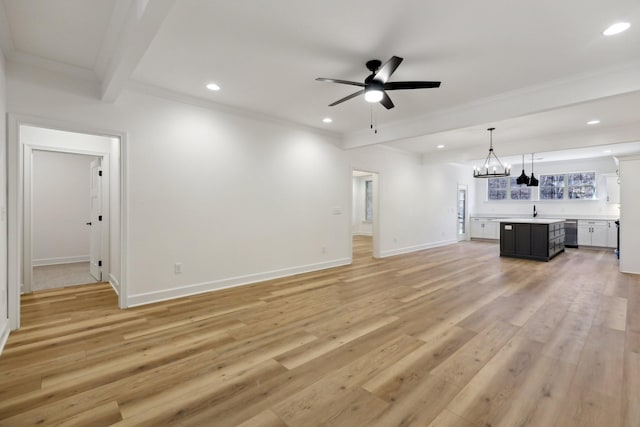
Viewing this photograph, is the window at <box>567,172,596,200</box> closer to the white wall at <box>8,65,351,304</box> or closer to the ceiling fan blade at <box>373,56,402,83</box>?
the white wall at <box>8,65,351,304</box>

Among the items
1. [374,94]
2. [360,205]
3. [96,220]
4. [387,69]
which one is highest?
[387,69]

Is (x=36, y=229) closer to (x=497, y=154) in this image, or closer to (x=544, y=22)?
(x=544, y=22)

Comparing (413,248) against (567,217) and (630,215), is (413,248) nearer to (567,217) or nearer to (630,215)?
(630,215)

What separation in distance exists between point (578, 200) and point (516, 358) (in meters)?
9.79

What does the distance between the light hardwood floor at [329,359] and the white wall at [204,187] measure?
0.48 metres

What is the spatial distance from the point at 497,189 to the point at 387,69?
10.3 meters

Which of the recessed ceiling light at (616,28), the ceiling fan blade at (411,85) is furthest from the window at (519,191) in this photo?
the ceiling fan blade at (411,85)

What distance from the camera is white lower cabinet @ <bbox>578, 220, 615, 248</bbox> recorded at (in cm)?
871

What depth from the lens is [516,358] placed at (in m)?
2.52

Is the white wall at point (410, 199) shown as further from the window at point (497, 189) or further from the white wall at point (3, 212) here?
the white wall at point (3, 212)

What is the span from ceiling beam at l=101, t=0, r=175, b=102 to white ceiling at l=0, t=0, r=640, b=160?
0.01m

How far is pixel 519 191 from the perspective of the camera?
422 inches

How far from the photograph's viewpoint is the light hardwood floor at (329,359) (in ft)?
6.11

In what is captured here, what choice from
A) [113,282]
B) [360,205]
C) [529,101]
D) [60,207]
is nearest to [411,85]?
[529,101]
